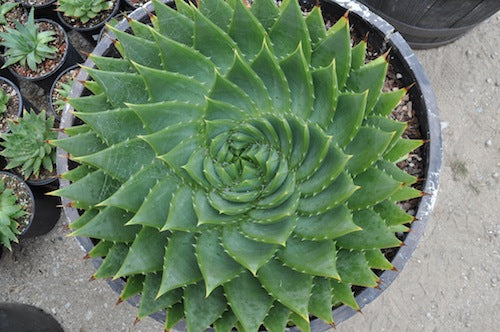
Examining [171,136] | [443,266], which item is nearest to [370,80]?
[171,136]

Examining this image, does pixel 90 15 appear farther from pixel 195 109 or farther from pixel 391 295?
pixel 391 295

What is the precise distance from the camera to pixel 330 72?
1143 mm

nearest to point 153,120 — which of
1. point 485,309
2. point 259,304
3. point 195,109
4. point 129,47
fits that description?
point 195,109

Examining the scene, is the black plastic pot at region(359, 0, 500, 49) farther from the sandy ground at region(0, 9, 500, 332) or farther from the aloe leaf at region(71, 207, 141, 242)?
the aloe leaf at region(71, 207, 141, 242)

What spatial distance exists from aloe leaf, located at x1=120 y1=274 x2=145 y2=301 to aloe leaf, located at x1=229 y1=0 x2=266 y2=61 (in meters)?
0.68

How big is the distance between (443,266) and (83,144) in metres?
Result: 2.04

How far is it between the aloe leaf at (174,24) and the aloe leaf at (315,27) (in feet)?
1.07

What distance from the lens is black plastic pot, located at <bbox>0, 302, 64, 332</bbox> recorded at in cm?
230

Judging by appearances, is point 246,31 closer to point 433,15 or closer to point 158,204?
point 158,204

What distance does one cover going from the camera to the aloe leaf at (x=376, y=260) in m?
1.28

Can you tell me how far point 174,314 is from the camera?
1.34 m

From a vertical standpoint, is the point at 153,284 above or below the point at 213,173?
below

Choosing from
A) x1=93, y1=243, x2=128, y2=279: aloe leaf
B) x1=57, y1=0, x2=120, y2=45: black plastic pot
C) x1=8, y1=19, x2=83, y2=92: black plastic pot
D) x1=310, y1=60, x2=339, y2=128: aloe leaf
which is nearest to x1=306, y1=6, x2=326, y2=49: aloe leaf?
x1=310, y1=60, x2=339, y2=128: aloe leaf

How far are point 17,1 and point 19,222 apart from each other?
1.21 metres
